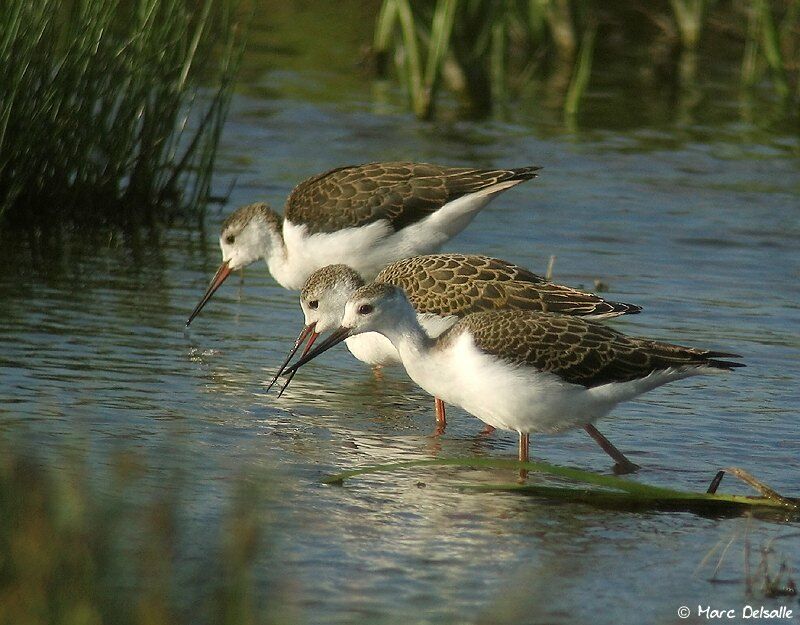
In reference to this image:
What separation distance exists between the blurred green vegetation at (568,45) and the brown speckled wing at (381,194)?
16.6ft

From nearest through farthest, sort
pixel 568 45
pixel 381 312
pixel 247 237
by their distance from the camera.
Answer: pixel 381 312 < pixel 247 237 < pixel 568 45

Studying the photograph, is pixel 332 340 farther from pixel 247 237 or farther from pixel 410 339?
pixel 247 237

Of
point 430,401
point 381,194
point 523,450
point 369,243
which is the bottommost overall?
point 430,401

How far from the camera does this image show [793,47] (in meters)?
20.6

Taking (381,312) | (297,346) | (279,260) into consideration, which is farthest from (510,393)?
(279,260)

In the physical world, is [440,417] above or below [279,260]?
below

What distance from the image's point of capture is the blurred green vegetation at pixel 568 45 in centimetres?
1731

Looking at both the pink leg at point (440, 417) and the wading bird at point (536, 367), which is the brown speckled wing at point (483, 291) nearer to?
the pink leg at point (440, 417)

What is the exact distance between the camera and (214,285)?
35.0 feet

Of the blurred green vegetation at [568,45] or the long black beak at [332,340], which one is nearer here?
the long black beak at [332,340]

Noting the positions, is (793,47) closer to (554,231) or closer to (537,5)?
(537,5)

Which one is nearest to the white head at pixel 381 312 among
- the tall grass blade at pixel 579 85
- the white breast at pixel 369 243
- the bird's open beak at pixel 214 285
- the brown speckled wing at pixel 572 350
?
the brown speckled wing at pixel 572 350

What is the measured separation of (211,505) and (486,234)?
7.27 metres

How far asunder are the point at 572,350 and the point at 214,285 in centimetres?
391
